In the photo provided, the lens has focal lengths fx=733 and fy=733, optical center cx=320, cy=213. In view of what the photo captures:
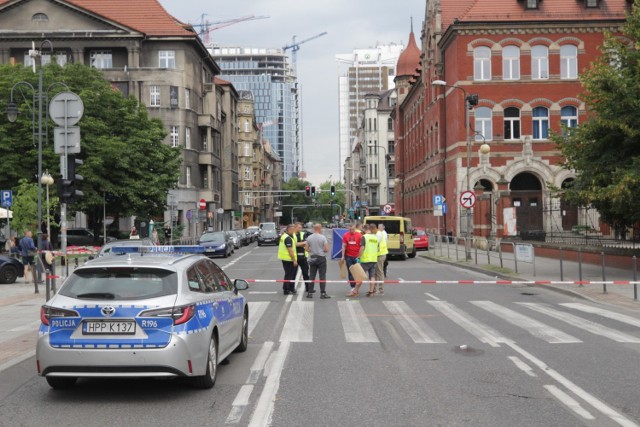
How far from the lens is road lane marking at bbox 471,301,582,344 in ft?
35.7

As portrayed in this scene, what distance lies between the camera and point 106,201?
43500mm

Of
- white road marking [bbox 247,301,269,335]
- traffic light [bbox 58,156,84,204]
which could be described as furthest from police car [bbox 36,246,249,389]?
traffic light [bbox 58,156,84,204]

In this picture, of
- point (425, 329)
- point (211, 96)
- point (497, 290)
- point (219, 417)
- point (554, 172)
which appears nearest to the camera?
point (219, 417)

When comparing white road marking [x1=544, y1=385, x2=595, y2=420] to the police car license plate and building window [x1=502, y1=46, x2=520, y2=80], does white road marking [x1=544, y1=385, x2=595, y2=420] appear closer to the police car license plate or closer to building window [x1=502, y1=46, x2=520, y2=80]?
the police car license plate

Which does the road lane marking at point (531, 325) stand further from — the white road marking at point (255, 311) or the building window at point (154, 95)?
the building window at point (154, 95)

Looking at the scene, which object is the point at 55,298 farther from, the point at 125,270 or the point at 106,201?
the point at 106,201

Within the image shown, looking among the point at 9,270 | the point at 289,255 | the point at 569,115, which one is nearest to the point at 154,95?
the point at 569,115

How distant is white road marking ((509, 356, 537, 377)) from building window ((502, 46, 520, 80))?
40.1 metres

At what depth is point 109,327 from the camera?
7156mm

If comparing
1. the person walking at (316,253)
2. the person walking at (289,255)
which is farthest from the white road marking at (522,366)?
the person walking at (289,255)

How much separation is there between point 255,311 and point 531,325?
545 centimetres

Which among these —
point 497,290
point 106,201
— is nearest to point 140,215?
point 106,201

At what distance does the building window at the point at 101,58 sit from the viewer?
59531 mm

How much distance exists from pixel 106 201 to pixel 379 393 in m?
38.5
